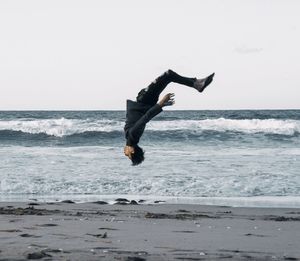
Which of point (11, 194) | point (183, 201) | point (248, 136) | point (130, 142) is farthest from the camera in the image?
point (248, 136)

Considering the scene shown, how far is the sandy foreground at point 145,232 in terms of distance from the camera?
7.38 m

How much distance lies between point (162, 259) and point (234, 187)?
9184mm

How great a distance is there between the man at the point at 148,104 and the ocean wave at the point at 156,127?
1235 inches

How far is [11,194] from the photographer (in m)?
15.4

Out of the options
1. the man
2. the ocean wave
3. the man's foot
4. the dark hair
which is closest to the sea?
the ocean wave

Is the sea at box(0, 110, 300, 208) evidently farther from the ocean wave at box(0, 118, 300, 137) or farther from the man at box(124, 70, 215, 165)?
the man at box(124, 70, 215, 165)

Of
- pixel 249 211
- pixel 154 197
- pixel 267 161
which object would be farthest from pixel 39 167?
pixel 249 211

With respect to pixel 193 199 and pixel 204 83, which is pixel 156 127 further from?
pixel 204 83

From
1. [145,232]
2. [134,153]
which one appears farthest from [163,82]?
[145,232]

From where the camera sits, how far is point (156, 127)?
40906 millimetres

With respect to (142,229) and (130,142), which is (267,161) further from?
(130,142)

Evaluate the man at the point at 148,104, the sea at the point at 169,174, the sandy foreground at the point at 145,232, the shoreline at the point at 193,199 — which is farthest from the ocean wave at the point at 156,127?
the man at the point at 148,104

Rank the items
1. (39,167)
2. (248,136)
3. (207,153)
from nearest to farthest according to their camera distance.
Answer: (39,167)
(207,153)
(248,136)

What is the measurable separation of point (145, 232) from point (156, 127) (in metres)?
31.8
